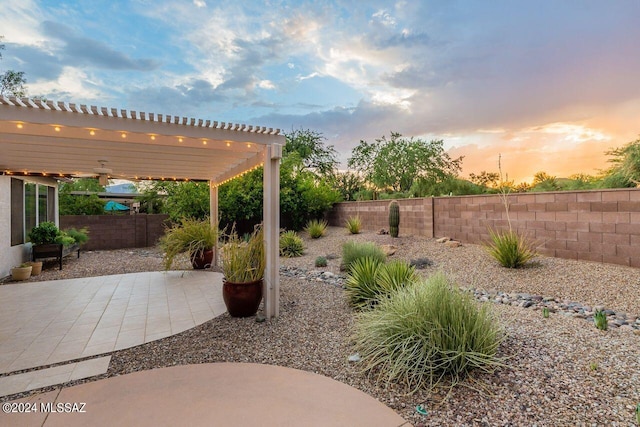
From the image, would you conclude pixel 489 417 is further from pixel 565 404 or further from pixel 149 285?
pixel 149 285

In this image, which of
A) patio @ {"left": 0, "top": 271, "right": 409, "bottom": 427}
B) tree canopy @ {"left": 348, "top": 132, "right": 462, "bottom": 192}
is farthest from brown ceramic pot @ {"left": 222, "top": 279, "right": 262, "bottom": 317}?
tree canopy @ {"left": 348, "top": 132, "right": 462, "bottom": 192}

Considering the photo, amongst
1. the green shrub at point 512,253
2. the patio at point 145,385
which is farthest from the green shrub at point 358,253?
the patio at point 145,385

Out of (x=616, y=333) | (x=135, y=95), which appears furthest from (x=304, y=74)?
(x=616, y=333)

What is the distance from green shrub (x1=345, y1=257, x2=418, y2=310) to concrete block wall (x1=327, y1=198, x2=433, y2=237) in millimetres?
6028

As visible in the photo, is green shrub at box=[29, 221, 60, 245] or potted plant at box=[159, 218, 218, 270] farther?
green shrub at box=[29, 221, 60, 245]

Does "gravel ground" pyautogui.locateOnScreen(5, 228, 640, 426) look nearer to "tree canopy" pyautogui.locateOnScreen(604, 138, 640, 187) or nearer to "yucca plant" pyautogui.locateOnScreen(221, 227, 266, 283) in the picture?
"yucca plant" pyautogui.locateOnScreen(221, 227, 266, 283)

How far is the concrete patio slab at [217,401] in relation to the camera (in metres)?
1.96

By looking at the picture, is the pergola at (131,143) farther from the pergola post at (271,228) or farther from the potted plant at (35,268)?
the potted plant at (35,268)

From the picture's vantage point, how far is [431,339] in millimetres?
2449

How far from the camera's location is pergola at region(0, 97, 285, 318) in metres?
3.11

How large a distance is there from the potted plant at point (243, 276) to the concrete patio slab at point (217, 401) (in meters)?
1.32

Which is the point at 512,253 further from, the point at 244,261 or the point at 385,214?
the point at 385,214

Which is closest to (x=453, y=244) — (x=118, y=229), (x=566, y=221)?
(x=566, y=221)

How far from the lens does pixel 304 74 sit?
966cm
